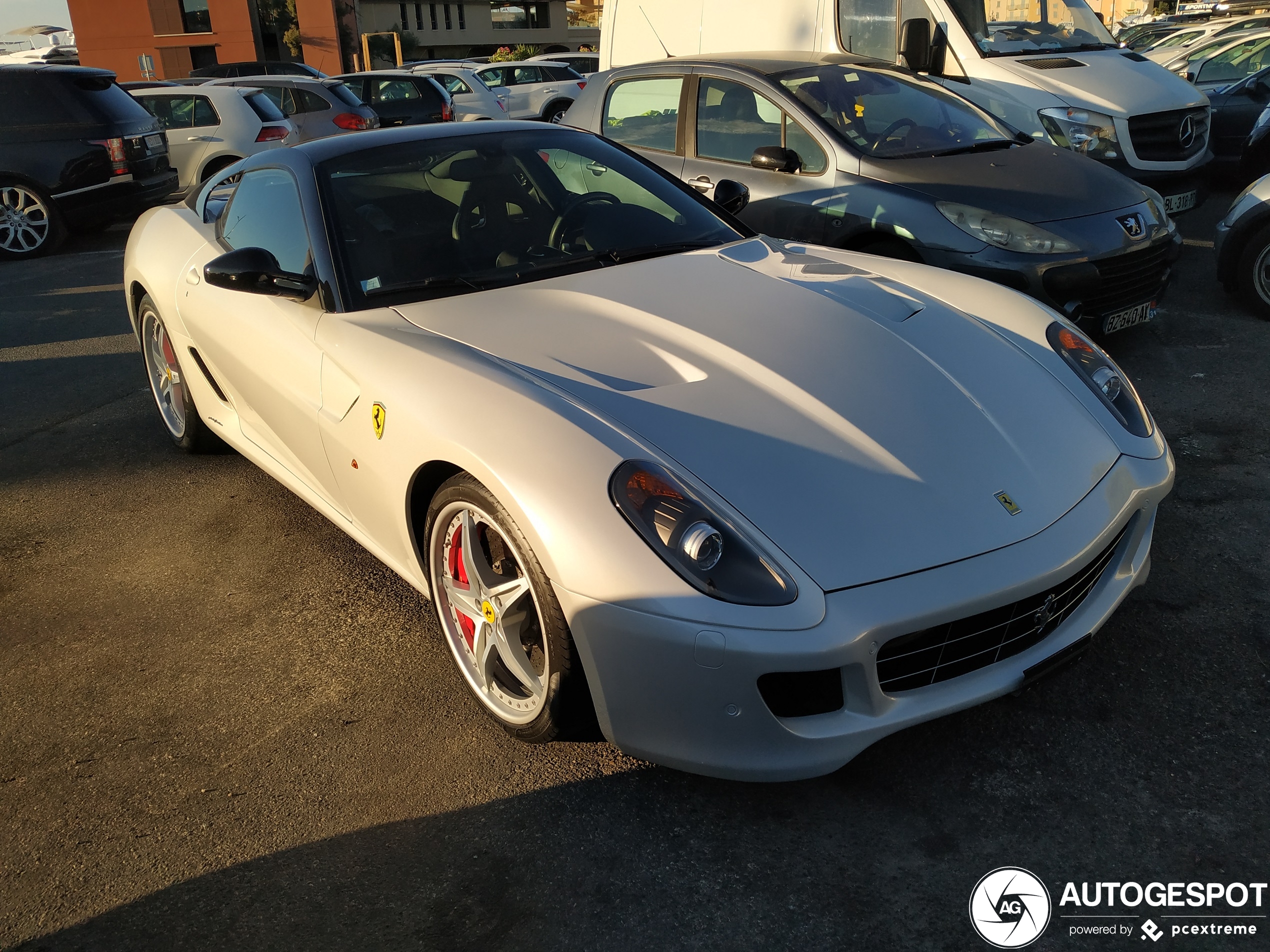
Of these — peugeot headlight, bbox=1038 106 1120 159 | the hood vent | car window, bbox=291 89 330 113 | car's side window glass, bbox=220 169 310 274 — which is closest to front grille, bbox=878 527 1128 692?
car's side window glass, bbox=220 169 310 274

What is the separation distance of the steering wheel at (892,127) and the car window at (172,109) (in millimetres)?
9455

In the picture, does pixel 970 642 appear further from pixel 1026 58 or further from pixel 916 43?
pixel 1026 58

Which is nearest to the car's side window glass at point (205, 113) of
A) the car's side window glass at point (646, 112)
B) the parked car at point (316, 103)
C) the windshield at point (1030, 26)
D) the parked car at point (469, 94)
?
the parked car at point (316, 103)

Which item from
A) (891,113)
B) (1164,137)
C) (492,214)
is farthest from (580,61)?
(492,214)

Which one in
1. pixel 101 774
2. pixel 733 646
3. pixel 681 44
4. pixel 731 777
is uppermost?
pixel 681 44

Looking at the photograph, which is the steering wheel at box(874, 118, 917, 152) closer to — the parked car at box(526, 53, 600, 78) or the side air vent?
the side air vent

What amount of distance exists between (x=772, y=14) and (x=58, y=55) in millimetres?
47669

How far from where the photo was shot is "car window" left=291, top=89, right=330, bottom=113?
13.4 metres

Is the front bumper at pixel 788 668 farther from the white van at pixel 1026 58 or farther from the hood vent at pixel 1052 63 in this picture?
the hood vent at pixel 1052 63

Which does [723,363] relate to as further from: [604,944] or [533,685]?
[604,944]

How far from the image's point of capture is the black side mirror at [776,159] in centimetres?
538

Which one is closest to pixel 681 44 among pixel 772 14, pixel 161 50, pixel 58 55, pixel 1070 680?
pixel 772 14

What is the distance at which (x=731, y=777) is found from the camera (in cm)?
221

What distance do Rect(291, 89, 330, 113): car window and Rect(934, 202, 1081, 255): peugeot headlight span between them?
10.7 meters
